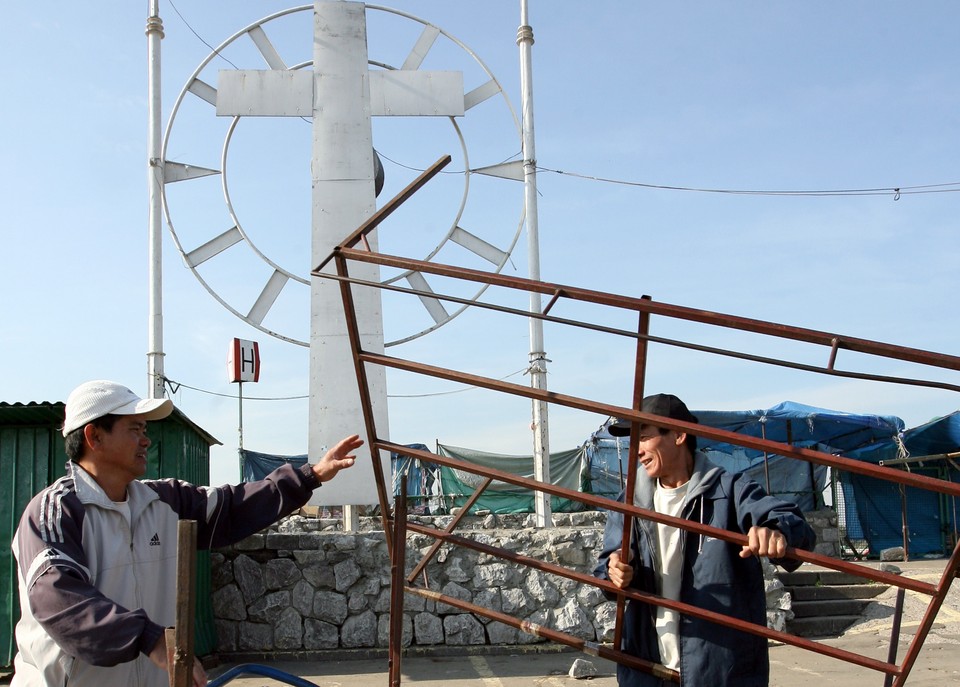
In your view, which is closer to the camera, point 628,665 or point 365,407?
point 365,407

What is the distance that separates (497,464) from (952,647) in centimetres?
725

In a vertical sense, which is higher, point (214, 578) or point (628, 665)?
point (628, 665)

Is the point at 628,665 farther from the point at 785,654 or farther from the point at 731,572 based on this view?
the point at 785,654

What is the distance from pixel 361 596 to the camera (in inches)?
285

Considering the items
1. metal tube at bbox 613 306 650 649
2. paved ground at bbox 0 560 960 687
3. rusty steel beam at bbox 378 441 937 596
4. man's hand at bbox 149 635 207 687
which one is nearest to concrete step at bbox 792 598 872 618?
paved ground at bbox 0 560 960 687

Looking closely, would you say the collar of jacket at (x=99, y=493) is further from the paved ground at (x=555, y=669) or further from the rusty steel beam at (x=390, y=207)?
the paved ground at (x=555, y=669)

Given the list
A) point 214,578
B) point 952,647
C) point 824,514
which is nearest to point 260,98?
point 214,578

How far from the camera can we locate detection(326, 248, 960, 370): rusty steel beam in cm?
183

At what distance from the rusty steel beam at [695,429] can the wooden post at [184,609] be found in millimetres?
670

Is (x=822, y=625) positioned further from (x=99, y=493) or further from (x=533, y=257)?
(x=99, y=493)

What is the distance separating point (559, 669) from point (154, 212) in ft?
16.4

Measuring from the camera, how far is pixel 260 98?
7480mm

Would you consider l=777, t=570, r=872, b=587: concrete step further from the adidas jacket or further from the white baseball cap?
the white baseball cap

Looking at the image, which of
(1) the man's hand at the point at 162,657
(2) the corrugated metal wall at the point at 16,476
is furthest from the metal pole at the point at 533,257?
(1) the man's hand at the point at 162,657
